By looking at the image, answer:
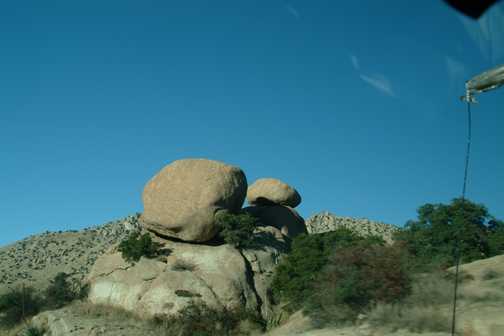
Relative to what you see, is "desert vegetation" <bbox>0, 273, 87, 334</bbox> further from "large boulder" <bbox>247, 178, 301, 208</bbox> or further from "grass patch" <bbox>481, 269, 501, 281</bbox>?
"grass patch" <bbox>481, 269, 501, 281</bbox>

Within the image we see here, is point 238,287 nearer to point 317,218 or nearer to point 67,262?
point 67,262

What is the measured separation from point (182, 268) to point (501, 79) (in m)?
23.0

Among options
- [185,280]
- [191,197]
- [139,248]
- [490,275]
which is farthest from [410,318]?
[139,248]

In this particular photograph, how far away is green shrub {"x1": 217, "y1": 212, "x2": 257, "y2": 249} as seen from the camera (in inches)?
1234

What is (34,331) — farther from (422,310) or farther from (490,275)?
(490,275)

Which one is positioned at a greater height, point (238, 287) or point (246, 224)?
point (246, 224)

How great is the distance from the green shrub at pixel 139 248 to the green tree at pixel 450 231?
1572cm

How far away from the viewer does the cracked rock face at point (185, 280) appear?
91.4 feet

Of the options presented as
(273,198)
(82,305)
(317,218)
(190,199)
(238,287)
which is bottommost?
(82,305)

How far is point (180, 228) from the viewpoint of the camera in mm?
31641

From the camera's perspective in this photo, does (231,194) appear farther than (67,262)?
No

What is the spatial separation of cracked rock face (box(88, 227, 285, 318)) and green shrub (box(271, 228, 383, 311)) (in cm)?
140

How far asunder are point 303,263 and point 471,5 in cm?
2660

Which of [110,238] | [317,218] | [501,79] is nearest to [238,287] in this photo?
[501,79]
